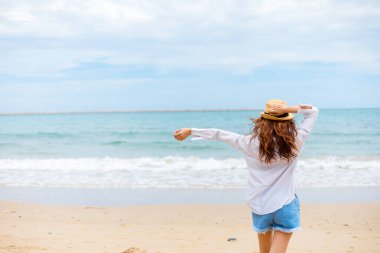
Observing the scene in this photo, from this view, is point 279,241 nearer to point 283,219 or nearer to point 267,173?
point 283,219

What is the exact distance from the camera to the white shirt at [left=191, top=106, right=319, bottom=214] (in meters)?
3.19

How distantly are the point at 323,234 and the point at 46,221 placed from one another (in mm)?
3897

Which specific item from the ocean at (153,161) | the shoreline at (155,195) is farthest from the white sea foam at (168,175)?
the shoreline at (155,195)

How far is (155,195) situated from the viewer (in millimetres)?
9555

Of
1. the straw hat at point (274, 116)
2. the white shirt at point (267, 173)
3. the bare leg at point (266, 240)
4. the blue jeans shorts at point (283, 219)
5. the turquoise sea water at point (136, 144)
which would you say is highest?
the straw hat at point (274, 116)

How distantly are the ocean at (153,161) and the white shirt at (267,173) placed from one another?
247 millimetres

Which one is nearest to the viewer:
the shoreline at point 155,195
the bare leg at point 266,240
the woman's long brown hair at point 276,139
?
the woman's long brown hair at point 276,139

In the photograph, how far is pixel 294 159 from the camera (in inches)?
126

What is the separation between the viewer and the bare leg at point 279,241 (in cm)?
324

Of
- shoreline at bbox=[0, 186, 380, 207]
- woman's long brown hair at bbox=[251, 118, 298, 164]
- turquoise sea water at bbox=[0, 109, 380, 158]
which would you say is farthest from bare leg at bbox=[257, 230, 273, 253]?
turquoise sea water at bbox=[0, 109, 380, 158]

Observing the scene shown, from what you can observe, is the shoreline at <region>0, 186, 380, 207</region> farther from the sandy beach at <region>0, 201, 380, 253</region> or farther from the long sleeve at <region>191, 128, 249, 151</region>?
the long sleeve at <region>191, 128, 249, 151</region>

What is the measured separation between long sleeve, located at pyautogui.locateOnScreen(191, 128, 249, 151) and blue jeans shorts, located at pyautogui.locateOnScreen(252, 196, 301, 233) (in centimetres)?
47

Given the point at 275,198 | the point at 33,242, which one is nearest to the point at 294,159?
the point at 275,198

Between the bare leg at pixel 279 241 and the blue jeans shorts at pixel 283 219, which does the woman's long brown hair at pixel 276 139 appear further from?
the bare leg at pixel 279 241
